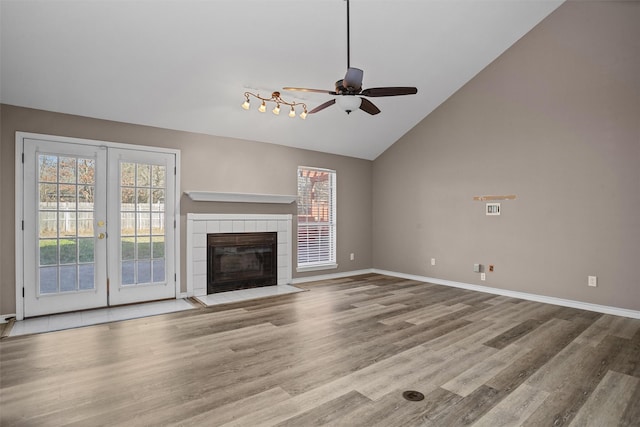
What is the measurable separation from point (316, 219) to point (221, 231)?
6.56 ft

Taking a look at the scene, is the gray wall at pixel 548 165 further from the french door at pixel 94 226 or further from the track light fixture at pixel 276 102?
the french door at pixel 94 226

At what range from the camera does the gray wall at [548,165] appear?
14.2 ft

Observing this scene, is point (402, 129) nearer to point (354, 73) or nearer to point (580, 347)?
point (354, 73)

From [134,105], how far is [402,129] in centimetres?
459

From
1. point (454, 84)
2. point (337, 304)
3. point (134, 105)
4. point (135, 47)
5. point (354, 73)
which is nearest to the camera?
point (354, 73)

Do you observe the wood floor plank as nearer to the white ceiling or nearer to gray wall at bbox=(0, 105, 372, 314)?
the white ceiling

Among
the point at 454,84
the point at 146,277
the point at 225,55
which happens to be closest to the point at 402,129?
the point at 454,84

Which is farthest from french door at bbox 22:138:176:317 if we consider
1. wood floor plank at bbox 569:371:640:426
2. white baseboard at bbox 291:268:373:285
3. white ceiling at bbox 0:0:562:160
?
wood floor plank at bbox 569:371:640:426

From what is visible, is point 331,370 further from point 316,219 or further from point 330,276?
point 316,219

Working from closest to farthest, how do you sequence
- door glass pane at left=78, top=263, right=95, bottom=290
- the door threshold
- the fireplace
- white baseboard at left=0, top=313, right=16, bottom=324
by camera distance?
the door threshold
white baseboard at left=0, top=313, right=16, bottom=324
door glass pane at left=78, top=263, right=95, bottom=290
the fireplace

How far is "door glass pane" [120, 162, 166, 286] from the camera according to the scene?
4.75 meters

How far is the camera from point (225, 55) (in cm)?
405

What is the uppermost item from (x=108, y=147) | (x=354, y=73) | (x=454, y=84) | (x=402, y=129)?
(x=454, y=84)

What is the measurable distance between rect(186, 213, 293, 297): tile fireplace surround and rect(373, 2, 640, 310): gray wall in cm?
254
